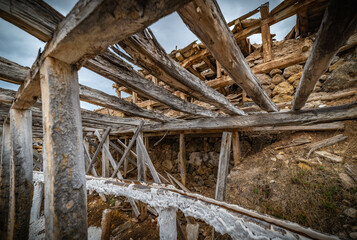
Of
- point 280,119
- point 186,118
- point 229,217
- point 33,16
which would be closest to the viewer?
point 33,16

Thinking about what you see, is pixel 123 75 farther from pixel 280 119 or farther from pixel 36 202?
pixel 36 202

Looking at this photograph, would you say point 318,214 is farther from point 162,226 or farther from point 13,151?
point 13,151

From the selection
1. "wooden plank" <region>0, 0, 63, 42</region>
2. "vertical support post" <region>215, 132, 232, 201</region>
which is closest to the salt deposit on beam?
"wooden plank" <region>0, 0, 63, 42</region>

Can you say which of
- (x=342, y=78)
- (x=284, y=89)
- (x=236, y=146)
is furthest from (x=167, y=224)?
(x=342, y=78)

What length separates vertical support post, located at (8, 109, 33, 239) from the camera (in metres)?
1.76

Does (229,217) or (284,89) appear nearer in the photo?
(229,217)

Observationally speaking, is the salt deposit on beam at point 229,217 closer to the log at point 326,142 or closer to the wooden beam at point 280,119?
the wooden beam at point 280,119

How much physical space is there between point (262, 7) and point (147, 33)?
4.48 meters

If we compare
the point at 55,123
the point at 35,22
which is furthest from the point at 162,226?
the point at 35,22

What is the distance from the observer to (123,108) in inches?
80.0

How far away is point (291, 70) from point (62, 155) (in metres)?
5.52

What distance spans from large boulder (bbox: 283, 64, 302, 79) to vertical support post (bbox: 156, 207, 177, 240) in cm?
487

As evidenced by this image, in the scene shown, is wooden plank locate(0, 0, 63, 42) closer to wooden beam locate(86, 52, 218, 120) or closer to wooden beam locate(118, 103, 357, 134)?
wooden beam locate(86, 52, 218, 120)

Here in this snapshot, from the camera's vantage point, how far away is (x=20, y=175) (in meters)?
1.80
